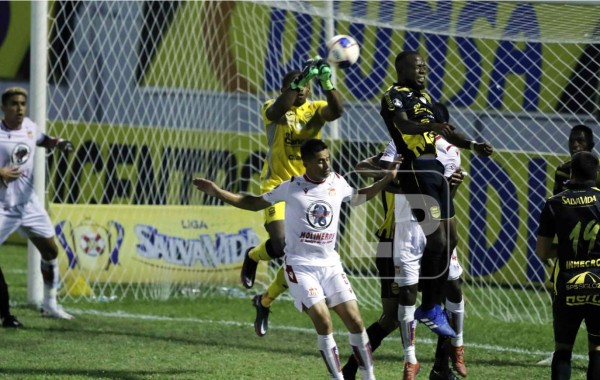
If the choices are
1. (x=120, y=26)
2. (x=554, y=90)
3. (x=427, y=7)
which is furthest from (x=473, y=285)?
(x=120, y=26)

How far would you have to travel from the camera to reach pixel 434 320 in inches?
349

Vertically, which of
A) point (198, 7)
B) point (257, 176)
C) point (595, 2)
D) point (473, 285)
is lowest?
point (473, 285)

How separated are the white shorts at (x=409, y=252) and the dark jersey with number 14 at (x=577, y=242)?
1370mm

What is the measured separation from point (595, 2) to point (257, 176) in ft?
25.8

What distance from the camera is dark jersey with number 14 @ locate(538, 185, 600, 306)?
7.73 m

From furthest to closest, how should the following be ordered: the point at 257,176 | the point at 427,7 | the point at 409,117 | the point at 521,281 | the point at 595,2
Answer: the point at 257,176
the point at 521,281
the point at 427,7
the point at 595,2
the point at 409,117

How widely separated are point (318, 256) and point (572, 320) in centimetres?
191

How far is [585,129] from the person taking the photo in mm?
10047

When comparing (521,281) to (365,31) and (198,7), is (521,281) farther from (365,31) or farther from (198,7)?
(198,7)

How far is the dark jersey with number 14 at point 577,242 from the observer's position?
7.73m

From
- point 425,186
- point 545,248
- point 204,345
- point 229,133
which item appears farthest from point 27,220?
point 545,248

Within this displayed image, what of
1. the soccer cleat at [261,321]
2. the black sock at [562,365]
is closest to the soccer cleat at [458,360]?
the black sock at [562,365]

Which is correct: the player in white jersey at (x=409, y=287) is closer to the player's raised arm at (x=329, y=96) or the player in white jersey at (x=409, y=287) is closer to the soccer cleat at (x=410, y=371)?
the soccer cleat at (x=410, y=371)

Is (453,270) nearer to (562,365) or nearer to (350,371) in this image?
(350,371)
